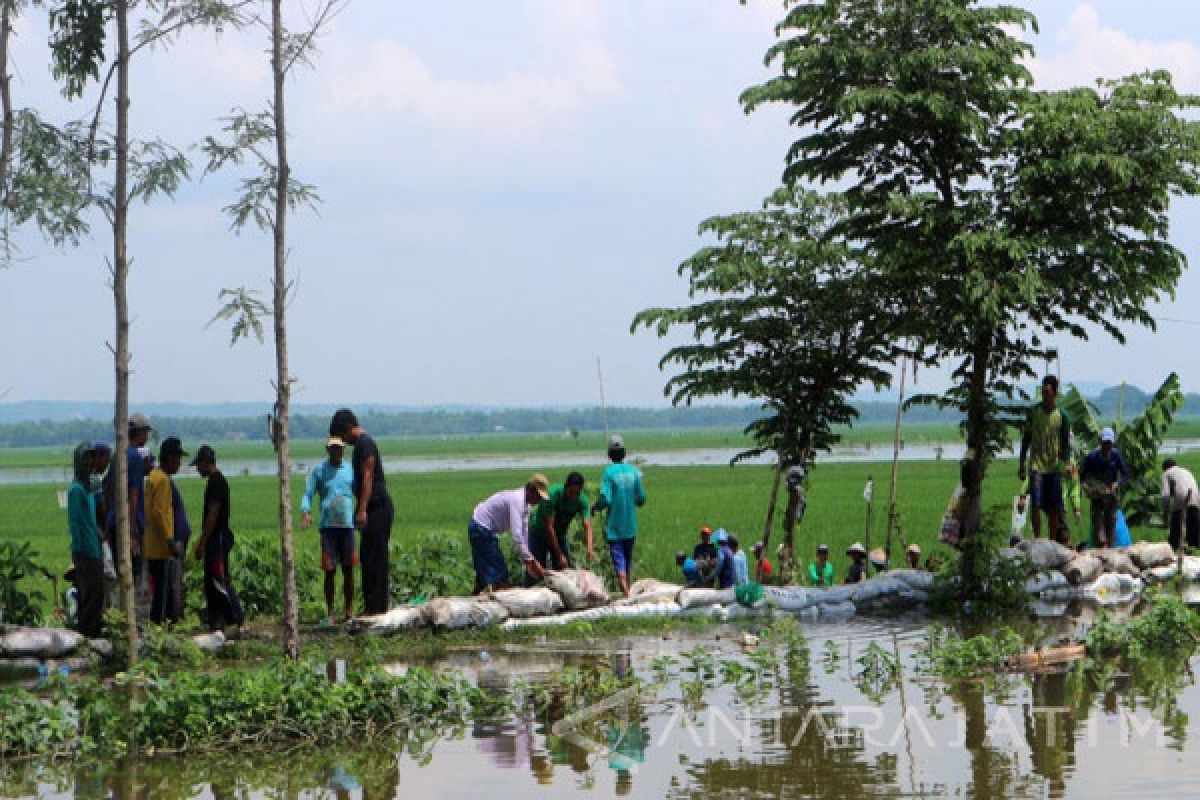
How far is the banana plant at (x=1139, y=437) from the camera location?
21812mm

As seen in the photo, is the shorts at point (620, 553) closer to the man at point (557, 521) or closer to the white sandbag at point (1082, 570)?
the man at point (557, 521)

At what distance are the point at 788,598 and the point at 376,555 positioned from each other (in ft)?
12.4

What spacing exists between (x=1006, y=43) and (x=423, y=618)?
7767mm

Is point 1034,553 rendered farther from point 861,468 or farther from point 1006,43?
point 861,468

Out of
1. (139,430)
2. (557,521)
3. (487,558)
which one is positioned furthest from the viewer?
(557,521)

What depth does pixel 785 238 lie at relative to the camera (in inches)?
719

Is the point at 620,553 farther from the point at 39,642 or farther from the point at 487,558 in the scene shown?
the point at 39,642

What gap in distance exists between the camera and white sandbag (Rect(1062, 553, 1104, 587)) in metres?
17.0

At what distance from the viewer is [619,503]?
1512 cm

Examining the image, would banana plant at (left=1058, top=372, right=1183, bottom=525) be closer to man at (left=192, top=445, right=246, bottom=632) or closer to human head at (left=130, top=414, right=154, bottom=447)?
man at (left=192, top=445, right=246, bottom=632)

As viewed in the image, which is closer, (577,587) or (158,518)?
(158,518)

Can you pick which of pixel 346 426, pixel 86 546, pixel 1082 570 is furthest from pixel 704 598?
pixel 86 546

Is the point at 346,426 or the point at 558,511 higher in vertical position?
the point at 346,426

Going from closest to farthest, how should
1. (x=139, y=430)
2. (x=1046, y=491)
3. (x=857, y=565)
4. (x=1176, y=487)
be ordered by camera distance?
(x=139, y=430)
(x=857, y=565)
(x=1046, y=491)
(x=1176, y=487)
